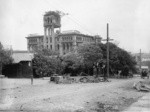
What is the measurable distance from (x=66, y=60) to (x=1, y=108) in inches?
1736

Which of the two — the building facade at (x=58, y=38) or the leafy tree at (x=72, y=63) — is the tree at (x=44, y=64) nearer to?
the leafy tree at (x=72, y=63)

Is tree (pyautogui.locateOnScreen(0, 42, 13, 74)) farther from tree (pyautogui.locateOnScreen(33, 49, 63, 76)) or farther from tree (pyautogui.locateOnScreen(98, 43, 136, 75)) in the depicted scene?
tree (pyautogui.locateOnScreen(98, 43, 136, 75))

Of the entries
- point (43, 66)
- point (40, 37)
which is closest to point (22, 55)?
point (43, 66)

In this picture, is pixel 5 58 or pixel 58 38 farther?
pixel 58 38

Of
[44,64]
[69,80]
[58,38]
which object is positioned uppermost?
[58,38]

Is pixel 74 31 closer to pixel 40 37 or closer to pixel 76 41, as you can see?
pixel 76 41

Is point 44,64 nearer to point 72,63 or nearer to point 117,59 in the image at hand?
point 72,63

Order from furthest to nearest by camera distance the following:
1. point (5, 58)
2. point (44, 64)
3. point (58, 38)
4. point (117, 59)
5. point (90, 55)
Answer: point (58, 38) < point (117, 59) < point (90, 55) < point (5, 58) < point (44, 64)

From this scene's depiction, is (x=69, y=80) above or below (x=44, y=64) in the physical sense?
below

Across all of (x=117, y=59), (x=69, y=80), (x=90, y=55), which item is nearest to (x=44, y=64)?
(x=90, y=55)

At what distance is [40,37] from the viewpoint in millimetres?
133750

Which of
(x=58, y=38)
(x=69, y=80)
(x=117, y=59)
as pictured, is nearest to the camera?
(x=69, y=80)

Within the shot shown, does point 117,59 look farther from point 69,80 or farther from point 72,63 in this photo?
point 69,80

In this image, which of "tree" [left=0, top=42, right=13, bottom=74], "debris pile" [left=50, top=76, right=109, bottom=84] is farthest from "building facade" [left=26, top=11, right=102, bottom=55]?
"debris pile" [left=50, top=76, right=109, bottom=84]
